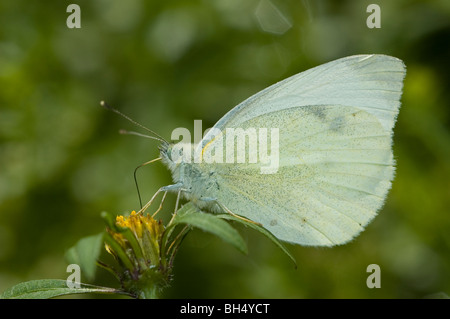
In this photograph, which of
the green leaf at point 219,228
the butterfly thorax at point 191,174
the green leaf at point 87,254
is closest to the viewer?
the green leaf at point 87,254

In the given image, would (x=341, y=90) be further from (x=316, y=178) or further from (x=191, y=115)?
(x=191, y=115)

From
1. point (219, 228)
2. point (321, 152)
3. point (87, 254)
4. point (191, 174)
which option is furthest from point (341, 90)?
point (87, 254)

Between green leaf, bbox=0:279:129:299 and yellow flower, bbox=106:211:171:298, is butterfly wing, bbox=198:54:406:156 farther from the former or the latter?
green leaf, bbox=0:279:129:299

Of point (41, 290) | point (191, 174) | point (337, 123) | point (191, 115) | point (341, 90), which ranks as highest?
point (191, 115)

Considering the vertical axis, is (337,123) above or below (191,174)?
above

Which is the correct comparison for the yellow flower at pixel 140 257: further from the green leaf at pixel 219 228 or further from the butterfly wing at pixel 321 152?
the butterfly wing at pixel 321 152

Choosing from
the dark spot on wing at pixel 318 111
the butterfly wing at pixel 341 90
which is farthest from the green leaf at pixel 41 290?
the dark spot on wing at pixel 318 111
